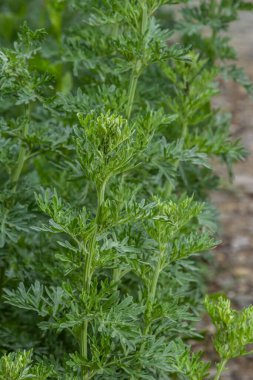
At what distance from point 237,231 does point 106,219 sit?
7.06 feet

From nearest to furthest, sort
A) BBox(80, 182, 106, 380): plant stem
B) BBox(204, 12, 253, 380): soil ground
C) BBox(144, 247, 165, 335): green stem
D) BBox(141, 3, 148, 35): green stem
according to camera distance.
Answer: BBox(80, 182, 106, 380): plant stem < BBox(144, 247, 165, 335): green stem < BBox(141, 3, 148, 35): green stem < BBox(204, 12, 253, 380): soil ground

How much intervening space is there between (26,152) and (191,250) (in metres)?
0.60

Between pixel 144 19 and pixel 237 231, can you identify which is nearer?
pixel 144 19

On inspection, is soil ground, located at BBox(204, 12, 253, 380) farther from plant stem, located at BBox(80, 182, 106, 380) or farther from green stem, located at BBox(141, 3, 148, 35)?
plant stem, located at BBox(80, 182, 106, 380)

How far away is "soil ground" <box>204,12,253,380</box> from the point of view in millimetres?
3209

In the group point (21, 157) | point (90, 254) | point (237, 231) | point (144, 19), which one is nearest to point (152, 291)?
point (90, 254)

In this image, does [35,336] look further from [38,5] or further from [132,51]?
[38,5]

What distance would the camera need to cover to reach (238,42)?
636 cm

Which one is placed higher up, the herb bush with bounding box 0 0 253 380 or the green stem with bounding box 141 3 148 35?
the green stem with bounding box 141 3 148 35

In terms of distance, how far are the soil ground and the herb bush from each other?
0.50 metres

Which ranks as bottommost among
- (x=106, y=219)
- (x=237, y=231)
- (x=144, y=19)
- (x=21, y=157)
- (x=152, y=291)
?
(x=237, y=231)

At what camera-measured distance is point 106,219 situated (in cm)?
184

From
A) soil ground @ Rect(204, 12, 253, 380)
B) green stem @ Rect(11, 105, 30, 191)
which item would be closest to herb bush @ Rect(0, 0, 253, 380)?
green stem @ Rect(11, 105, 30, 191)

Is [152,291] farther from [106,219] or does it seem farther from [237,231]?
[237,231]
